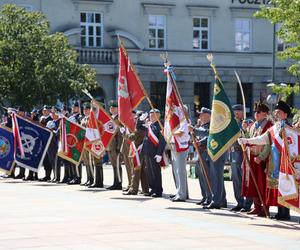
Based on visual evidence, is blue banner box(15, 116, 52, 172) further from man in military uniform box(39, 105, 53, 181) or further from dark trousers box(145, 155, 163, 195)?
dark trousers box(145, 155, 163, 195)

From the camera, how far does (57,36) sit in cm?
3281

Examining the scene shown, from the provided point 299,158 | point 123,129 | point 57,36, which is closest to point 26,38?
point 57,36

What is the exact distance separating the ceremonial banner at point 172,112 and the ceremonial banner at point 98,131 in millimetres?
2859

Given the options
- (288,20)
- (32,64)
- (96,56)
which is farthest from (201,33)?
(288,20)

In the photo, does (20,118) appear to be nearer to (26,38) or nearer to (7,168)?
(7,168)

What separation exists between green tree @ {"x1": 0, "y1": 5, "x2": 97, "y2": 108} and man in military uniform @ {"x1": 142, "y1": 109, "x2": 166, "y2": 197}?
15.1 meters

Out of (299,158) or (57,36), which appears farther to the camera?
(57,36)

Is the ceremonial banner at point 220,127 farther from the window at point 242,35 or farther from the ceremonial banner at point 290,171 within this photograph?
the window at point 242,35

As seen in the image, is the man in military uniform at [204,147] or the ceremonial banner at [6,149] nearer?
the man in military uniform at [204,147]

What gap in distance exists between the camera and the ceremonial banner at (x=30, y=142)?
68.9 ft

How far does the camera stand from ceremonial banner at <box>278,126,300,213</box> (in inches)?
482

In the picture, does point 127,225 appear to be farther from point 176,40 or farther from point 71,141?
point 176,40

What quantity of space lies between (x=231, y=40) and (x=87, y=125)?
2529 cm

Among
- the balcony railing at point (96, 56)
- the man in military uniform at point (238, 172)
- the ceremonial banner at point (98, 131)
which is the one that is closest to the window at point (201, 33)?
the balcony railing at point (96, 56)
